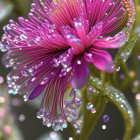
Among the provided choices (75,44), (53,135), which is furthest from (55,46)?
(53,135)

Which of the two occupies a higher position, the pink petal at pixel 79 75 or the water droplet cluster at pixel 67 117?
the pink petal at pixel 79 75

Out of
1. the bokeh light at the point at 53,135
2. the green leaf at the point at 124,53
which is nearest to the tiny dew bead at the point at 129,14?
the green leaf at the point at 124,53

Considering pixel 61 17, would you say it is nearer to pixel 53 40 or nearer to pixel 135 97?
pixel 53 40

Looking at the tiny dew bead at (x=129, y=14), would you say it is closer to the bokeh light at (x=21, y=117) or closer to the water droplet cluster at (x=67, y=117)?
the water droplet cluster at (x=67, y=117)

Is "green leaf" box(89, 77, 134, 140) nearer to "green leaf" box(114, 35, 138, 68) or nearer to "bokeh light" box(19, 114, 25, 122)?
"green leaf" box(114, 35, 138, 68)

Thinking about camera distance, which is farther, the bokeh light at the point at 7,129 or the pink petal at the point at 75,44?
the bokeh light at the point at 7,129

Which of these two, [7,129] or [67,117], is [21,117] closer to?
[7,129]

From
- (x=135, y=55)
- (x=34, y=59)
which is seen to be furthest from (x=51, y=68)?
(x=135, y=55)

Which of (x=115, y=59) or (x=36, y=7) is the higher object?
(x=36, y=7)
